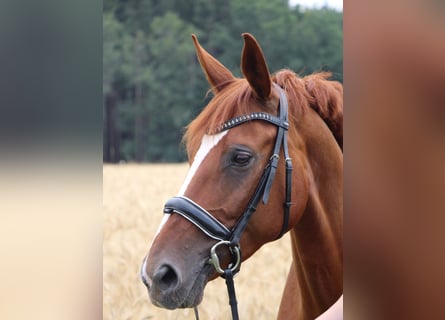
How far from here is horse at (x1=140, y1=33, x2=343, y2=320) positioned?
2.56 metres

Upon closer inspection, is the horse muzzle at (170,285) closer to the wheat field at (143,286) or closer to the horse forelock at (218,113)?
the horse forelock at (218,113)

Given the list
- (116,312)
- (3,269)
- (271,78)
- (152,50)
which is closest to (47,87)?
(3,269)

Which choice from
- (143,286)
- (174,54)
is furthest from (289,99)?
(174,54)

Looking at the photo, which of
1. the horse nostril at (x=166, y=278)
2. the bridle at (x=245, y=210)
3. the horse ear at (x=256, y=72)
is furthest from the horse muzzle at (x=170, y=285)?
the horse ear at (x=256, y=72)

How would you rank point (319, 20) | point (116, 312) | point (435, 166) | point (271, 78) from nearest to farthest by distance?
point (435, 166), point (271, 78), point (116, 312), point (319, 20)

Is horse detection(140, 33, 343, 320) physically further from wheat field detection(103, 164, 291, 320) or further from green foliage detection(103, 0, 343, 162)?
green foliage detection(103, 0, 343, 162)

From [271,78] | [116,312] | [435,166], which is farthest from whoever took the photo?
[116,312]

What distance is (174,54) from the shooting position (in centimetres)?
3959

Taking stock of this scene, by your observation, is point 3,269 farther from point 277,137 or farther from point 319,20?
point 319,20

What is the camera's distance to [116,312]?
4.72 meters

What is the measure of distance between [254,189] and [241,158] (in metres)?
0.13

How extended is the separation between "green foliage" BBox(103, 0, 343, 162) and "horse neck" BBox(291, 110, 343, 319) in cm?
3272

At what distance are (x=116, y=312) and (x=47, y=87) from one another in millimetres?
3838

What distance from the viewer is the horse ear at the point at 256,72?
8.82 feet
